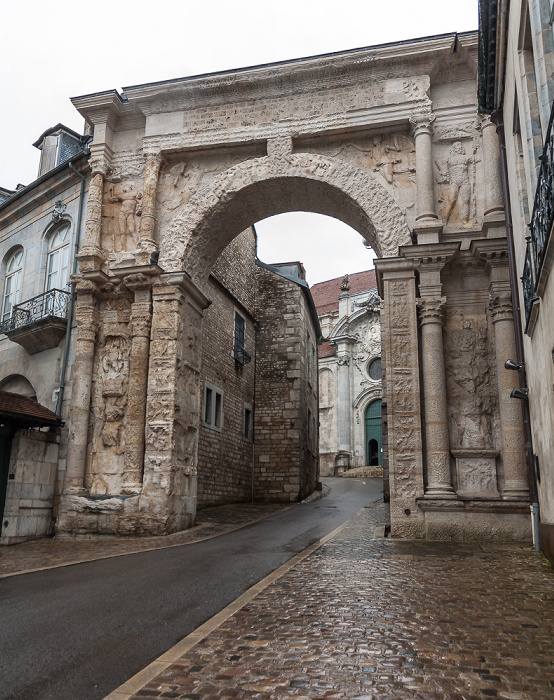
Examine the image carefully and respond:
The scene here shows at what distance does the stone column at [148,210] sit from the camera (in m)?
11.2

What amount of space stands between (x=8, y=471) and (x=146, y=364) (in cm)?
289

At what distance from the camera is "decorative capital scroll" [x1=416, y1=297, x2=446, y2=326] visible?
9531 millimetres

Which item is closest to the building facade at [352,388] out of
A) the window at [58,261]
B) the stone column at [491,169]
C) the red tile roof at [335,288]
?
the red tile roof at [335,288]

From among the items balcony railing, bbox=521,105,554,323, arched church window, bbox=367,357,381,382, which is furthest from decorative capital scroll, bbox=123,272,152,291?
arched church window, bbox=367,357,381,382

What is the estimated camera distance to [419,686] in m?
2.82

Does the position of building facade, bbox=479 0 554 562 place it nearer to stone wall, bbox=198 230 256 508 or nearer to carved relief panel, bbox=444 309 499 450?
carved relief panel, bbox=444 309 499 450

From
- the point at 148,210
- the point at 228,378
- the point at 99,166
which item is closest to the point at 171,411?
the point at 148,210

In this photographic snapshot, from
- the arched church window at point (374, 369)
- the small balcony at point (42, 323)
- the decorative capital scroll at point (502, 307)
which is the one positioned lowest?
the decorative capital scroll at point (502, 307)

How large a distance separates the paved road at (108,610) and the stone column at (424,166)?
228 inches

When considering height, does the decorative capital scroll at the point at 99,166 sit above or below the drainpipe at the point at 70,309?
above

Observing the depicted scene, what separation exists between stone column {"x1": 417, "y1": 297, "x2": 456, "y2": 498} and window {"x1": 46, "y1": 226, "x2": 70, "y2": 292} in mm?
7607

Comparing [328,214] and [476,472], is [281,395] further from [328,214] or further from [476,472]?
[476,472]

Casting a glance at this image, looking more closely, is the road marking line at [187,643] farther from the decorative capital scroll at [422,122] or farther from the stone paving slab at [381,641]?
the decorative capital scroll at [422,122]

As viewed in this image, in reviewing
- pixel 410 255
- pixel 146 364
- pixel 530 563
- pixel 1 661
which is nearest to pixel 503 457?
pixel 530 563
